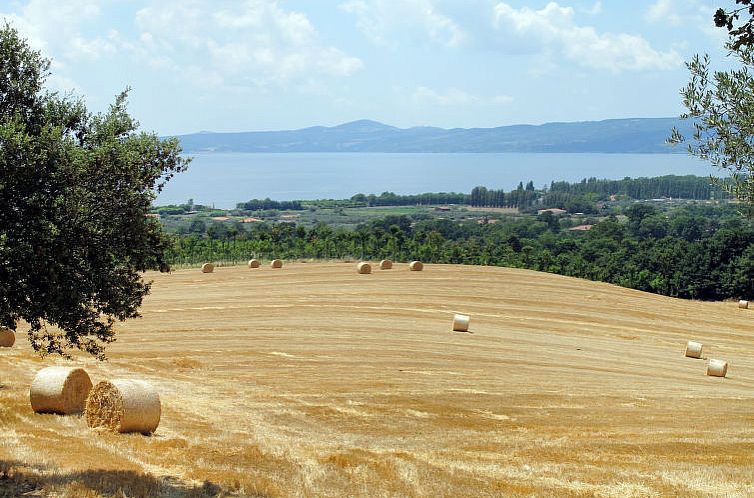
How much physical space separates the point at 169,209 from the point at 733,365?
509ft

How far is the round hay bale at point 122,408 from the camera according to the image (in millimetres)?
17656

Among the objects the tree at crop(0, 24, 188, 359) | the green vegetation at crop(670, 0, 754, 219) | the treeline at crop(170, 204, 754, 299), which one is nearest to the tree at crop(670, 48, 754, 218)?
the green vegetation at crop(670, 0, 754, 219)

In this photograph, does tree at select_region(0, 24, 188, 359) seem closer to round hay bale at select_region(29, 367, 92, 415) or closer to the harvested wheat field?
the harvested wheat field

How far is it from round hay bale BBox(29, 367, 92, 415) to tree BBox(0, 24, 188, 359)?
166 inches

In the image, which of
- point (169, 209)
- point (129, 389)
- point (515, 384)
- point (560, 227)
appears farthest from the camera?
point (169, 209)

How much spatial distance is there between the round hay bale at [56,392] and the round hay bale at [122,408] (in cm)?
107

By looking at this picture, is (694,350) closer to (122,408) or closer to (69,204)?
(122,408)

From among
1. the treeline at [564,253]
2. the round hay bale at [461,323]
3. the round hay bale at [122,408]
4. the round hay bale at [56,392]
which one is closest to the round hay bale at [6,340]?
the round hay bale at [56,392]

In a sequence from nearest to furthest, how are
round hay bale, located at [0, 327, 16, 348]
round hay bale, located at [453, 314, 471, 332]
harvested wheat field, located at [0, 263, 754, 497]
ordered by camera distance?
harvested wheat field, located at [0, 263, 754, 497] < round hay bale, located at [0, 327, 16, 348] < round hay bale, located at [453, 314, 471, 332]

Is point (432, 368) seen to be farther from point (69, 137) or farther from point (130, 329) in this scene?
point (69, 137)

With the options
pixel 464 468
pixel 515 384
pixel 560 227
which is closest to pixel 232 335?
pixel 515 384

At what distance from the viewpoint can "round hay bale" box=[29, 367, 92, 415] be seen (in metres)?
18.7

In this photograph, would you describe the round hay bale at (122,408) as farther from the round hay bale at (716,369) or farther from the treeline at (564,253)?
the treeline at (564,253)

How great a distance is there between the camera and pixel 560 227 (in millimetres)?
148125
